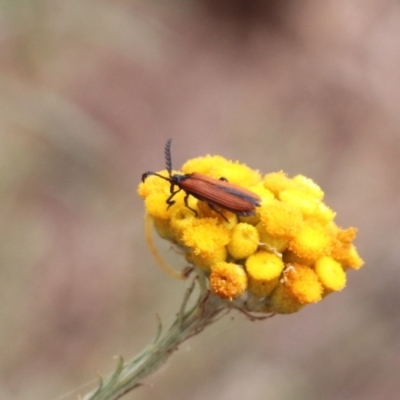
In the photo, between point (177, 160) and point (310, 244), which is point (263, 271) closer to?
point (310, 244)

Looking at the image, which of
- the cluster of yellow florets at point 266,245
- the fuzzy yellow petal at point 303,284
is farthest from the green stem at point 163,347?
the fuzzy yellow petal at point 303,284

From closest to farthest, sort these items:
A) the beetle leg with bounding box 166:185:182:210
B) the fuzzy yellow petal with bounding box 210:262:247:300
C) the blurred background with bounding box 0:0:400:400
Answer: the fuzzy yellow petal with bounding box 210:262:247:300 → the beetle leg with bounding box 166:185:182:210 → the blurred background with bounding box 0:0:400:400

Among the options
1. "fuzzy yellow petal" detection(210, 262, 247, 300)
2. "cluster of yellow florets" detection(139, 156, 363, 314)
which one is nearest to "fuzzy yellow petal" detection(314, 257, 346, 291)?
"cluster of yellow florets" detection(139, 156, 363, 314)

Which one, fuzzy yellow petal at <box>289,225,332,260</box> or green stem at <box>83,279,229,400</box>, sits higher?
fuzzy yellow petal at <box>289,225,332,260</box>

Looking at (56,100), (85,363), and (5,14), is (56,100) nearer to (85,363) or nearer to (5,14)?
(5,14)

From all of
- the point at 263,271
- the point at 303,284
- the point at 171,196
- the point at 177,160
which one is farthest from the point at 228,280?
the point at 177,160

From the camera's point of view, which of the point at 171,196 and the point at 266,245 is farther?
the point at 171,196

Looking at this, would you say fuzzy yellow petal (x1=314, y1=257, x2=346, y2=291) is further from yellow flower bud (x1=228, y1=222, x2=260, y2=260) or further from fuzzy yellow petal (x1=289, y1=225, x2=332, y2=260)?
yellow flower bud (x1=228, y1=222, x2=260, y2=260)
